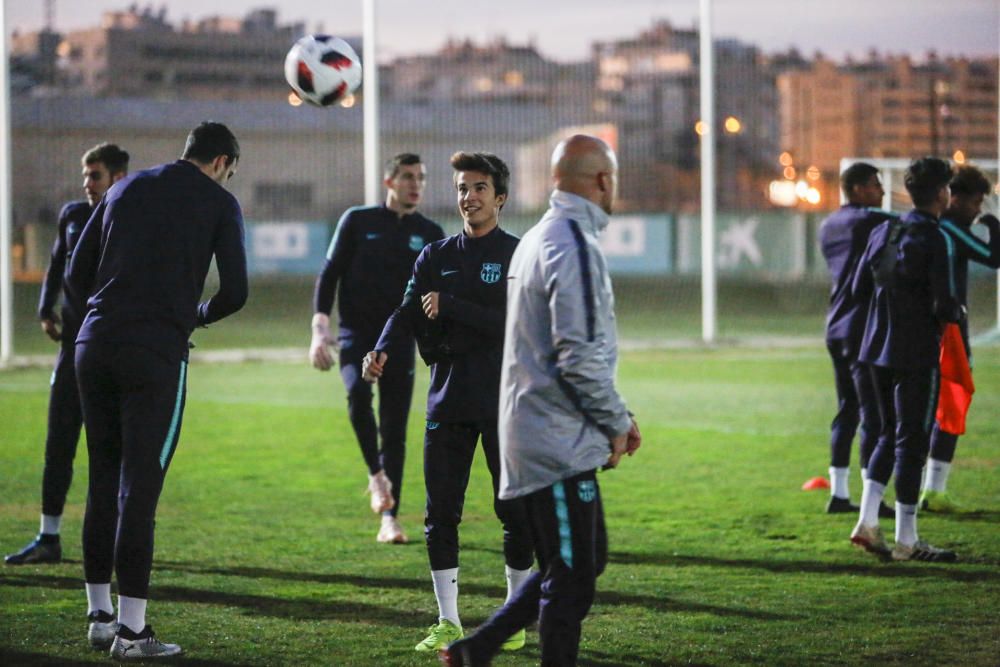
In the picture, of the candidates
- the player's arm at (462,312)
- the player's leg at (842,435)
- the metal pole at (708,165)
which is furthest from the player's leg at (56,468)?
the metal pole at (708,165)

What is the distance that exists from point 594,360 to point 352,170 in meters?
21.6

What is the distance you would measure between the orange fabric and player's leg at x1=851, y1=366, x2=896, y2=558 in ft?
2.19

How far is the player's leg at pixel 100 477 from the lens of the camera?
5.98m

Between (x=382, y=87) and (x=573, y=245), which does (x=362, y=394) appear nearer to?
(x=573, y=245)

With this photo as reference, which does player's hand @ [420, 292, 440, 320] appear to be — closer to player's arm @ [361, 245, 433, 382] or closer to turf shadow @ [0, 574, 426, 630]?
player's arm @ [361, 245, 433, 382]

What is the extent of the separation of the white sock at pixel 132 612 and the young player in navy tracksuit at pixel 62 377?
2.01 meters

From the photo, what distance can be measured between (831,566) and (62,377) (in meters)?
4.15

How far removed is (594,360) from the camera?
4.70 meters

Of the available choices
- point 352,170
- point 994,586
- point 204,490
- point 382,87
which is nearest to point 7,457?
point 204,490

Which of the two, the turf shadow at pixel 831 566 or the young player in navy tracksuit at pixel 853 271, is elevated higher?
the young player in navy tracksuit at pixel 853 271

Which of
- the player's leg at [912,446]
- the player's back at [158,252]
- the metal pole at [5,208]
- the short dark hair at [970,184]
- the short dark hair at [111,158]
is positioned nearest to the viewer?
the player's back at [158,252]

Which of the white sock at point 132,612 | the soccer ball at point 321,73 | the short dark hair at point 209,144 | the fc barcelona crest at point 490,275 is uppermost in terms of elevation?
the soccer ball at point 321,73

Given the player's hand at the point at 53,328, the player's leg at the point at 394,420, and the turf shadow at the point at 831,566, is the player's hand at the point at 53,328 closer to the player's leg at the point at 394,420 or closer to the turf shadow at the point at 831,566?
the player's leg at the point at 394,420

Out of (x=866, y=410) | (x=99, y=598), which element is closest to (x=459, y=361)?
(x=99, y=598)
